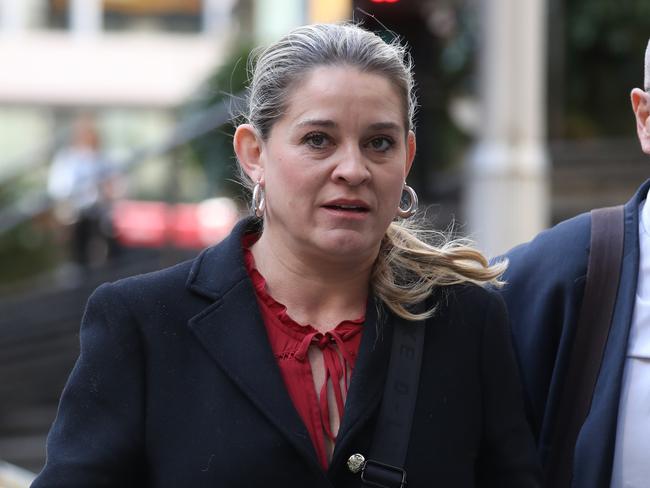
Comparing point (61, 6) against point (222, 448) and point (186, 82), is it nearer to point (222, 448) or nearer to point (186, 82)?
point (186, 82)

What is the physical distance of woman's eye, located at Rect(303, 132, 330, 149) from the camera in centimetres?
279

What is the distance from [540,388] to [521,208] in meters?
5.72

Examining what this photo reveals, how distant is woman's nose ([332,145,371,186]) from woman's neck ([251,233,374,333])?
205 millimetres

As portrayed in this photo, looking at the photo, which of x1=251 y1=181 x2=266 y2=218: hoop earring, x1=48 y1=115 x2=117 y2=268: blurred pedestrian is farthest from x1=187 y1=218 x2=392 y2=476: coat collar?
x1=48 y1=115 x2=117 y2=268: blurred pedestrian

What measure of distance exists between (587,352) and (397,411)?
730 mm

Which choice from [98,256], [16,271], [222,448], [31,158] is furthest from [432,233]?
[31,158]

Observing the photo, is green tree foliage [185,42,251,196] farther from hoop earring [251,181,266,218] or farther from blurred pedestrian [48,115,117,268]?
hoop earring [251,181,266,218]

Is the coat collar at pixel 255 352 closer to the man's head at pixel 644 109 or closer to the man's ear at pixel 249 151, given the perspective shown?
the man's ear at pixel 249 151

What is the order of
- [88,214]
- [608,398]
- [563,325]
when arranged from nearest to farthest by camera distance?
1. [608,398]
2. [563,325]
3. [88,214]

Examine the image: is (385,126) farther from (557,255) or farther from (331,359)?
(557,255)

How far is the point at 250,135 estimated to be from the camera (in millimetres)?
2947

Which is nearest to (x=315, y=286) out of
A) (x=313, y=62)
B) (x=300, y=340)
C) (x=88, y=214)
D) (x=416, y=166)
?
(x=300, y=340)

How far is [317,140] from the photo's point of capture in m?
2.79

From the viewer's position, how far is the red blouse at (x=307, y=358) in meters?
2.78
